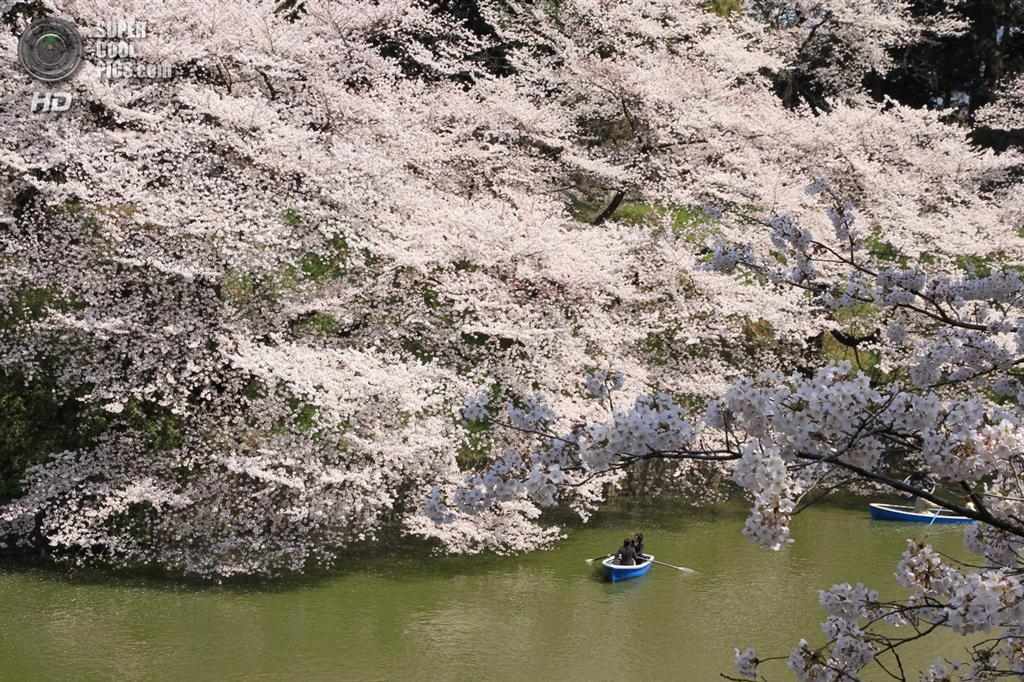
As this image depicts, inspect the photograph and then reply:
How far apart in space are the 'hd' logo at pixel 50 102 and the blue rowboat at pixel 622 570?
7657mm

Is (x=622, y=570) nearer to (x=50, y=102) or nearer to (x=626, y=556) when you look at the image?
(x=626, y=556)

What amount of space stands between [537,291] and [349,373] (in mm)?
3023

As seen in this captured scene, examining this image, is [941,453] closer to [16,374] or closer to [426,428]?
[426,428]

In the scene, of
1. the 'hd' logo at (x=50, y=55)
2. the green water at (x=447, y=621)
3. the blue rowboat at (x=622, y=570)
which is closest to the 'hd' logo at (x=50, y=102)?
the 'hd' logo at (x=50, y=55)

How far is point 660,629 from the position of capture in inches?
381

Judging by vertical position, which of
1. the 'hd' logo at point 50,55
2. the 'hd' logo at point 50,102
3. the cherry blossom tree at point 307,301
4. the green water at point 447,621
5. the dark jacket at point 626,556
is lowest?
the green water at point 447,621

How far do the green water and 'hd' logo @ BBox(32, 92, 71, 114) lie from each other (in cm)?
489

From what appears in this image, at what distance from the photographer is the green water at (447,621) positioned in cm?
856

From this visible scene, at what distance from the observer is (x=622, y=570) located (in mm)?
10844

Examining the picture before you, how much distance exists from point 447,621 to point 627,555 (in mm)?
2185

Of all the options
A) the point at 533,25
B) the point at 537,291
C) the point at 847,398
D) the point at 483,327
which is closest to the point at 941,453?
the point at 847,398

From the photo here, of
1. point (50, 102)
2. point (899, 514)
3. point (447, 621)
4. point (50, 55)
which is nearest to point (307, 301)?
point (50, 102)

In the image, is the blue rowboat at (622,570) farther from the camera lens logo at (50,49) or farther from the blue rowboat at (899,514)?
the camera lens logo at (50,49)

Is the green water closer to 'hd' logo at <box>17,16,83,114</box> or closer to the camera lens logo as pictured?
'hd' logo at <box>17,16,83,114</box>
